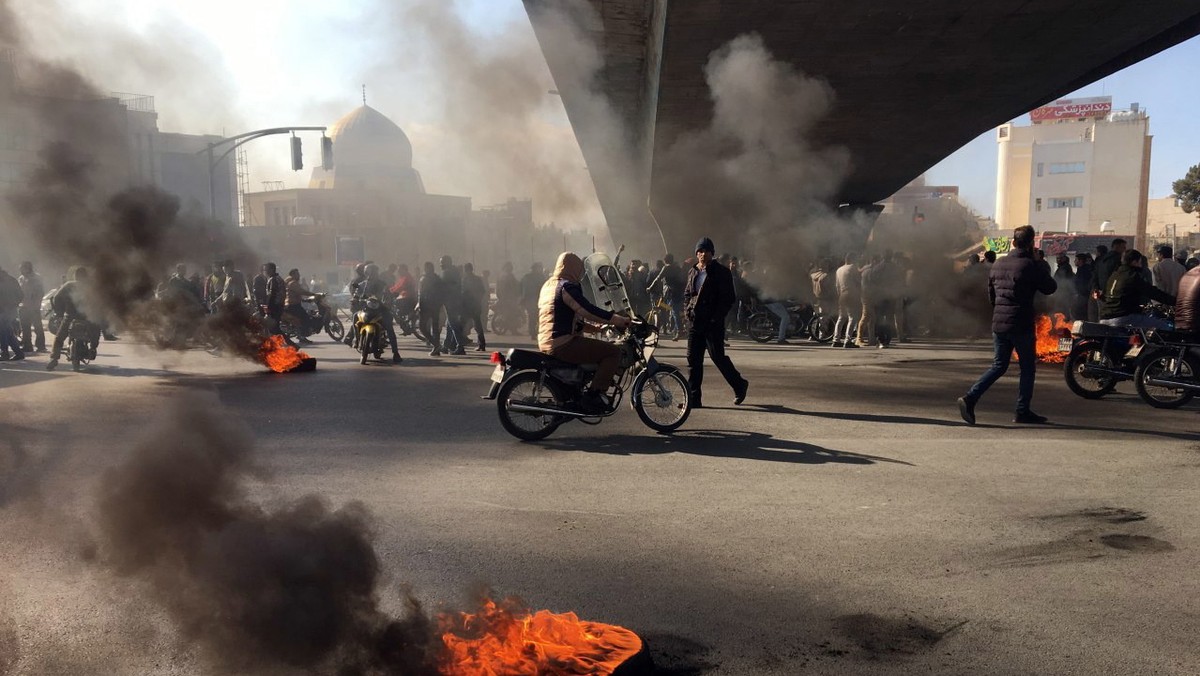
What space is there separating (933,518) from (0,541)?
5466 mm

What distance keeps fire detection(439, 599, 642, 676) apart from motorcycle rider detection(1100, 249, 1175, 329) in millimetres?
8346

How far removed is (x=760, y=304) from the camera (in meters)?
18.2

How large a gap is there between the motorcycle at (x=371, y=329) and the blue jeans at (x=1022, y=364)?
968 cm

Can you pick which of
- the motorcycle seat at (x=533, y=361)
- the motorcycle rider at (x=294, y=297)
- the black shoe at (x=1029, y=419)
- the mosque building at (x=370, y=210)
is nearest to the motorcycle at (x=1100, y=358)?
the black shoe at (x=1029, y=419)

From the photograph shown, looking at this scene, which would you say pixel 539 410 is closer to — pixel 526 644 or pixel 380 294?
pixel 526 644

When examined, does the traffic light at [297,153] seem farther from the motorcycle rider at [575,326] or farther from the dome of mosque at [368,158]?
the dome of mosque at [368,158]

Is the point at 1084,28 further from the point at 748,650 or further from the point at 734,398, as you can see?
the point at 748,650

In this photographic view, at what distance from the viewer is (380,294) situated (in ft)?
53.3

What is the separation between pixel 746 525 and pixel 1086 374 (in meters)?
6.41

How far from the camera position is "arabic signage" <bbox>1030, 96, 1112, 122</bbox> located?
69938 mm

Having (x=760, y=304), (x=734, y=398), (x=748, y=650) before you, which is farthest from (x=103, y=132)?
(x=760, y=304)

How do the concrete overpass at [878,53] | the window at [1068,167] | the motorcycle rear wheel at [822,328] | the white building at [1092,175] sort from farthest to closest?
the window at [1068,167]
the white building at [1092,175]
the motorcycle rear wheel at [822,328]
the concrete overpass at [878,53]

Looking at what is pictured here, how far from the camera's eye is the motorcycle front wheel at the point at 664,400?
7.84 m

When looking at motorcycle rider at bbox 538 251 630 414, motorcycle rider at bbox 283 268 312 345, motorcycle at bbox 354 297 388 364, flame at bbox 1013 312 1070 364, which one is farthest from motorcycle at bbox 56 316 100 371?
flame at bbox 1013 312 1070 364
